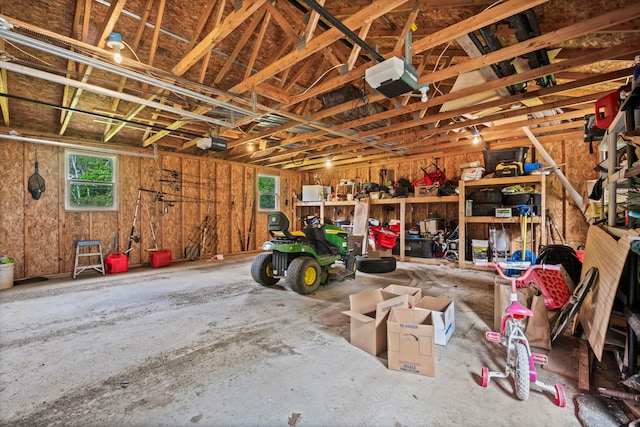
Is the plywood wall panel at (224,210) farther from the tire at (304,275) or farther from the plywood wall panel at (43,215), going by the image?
the tire at (304,275)

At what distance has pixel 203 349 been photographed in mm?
2295

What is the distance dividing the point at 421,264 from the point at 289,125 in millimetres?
4257

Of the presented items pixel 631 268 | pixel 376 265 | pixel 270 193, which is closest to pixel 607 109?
pixel 631 268

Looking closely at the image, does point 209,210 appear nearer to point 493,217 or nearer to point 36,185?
point 36,185

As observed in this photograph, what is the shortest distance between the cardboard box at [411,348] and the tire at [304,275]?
6.23ft

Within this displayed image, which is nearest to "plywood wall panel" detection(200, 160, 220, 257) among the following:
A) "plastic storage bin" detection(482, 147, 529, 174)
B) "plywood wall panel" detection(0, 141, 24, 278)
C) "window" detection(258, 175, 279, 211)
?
"window" detection(258, 175, 279, 211)

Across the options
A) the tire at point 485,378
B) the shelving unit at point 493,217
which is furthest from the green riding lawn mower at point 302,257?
the shelving unit at point 493,217

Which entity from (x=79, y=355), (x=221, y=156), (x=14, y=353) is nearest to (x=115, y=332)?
(x=79, y=355)

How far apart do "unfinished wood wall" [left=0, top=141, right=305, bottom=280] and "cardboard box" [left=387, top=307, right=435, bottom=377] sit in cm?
613

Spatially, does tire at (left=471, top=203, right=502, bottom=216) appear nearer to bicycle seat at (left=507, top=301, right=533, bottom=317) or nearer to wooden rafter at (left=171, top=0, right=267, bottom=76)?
bicycle seat at (left=507, top=301, right=533, bottom=317)

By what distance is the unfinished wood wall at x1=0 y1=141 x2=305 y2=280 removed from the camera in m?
4.77

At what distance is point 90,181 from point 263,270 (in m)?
4.33

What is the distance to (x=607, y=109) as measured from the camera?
245 cm

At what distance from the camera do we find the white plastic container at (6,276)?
422 centimetres
